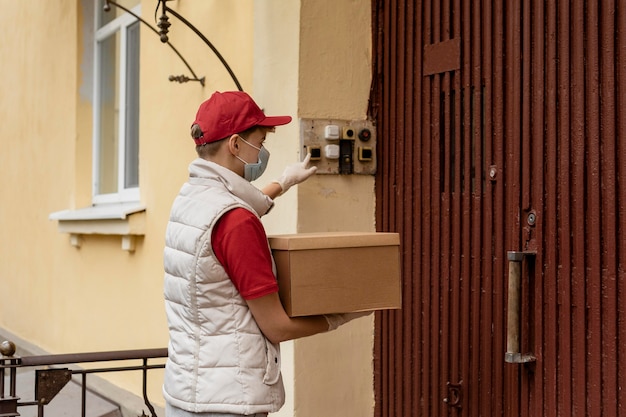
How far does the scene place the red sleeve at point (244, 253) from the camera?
7.58 ft

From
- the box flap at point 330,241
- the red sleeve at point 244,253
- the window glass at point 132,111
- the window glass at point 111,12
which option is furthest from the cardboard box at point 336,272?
the window glass at point 111,12

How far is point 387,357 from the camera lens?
3.92m

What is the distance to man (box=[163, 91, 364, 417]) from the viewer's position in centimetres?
234

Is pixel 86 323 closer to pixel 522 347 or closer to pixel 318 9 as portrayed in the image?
pixel 318 9

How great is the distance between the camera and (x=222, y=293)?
2.38 m

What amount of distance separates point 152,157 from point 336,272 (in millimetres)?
3192

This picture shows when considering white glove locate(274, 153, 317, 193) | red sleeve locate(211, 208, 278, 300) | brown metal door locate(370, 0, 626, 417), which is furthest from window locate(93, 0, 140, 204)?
red sleeve locate(211, 208, 278, 300)

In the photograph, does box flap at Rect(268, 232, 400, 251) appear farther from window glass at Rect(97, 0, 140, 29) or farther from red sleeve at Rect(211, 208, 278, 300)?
window glass at Rect(97, 0, 140, 29)

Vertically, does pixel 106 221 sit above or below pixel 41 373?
above

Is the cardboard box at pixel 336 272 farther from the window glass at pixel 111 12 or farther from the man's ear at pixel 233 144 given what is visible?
the window glass at pixel 111 12

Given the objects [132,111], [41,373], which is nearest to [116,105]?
[132,111]

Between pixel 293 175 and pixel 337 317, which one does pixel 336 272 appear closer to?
pixel 337 317

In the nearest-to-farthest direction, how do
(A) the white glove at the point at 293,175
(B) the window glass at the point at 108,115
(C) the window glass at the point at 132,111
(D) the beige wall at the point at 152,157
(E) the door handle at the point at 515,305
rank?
(E) the door handle at the point at 515,305 < (A) the white glove at the point at 293,175 < (D) the beige wall at the point at 152,157 < (C) the window glass at the point at 132,111 < (B) the window glass at the point at 108,115

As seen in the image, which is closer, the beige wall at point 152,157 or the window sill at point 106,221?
the beige wall at point 152,157
